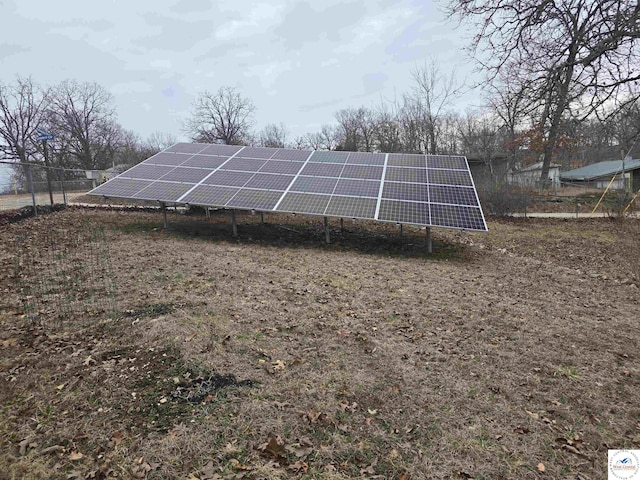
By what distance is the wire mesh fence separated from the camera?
17.0 ft

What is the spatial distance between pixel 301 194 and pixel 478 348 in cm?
775

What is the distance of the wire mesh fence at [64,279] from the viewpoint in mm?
5176

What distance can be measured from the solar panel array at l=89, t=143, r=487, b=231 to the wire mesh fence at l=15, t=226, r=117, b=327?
2892 mm

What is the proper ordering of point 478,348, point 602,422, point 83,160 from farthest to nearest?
point 83,160, point 478,348, point 602,422

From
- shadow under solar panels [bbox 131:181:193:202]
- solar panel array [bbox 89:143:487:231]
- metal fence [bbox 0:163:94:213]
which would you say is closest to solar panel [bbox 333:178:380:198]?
solar panel array [bbox 89:143:487:231]

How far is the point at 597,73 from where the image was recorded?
8.45m

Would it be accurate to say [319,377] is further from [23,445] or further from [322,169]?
[322,169]

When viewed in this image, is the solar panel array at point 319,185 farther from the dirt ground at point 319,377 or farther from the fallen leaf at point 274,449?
the fallen leaf at point 274,449

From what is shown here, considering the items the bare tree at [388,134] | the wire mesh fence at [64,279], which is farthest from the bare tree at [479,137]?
the wire mesh fence at [64,279]

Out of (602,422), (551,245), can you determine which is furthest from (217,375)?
A: (551,245)

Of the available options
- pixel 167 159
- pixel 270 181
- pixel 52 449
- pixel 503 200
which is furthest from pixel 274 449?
pixel 503 200

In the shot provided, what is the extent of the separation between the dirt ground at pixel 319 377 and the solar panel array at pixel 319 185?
3011mm

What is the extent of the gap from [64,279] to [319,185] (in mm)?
7683

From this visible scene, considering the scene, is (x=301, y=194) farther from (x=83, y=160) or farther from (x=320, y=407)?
(x=83, y=160)
